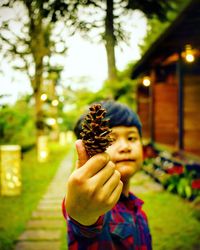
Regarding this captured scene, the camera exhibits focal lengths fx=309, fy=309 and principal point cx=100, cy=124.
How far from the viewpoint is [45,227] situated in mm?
5227

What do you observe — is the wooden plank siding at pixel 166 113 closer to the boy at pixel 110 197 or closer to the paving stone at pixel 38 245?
the paving stone at pixel 38 245

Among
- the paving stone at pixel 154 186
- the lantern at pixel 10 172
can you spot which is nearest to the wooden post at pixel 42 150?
the lantern at pixel 10 172

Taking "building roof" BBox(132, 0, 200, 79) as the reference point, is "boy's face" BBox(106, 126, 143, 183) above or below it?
below

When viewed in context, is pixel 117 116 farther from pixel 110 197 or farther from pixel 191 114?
pixel 191 114

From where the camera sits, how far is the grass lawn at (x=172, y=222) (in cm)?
451

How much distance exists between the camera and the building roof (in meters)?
5.79

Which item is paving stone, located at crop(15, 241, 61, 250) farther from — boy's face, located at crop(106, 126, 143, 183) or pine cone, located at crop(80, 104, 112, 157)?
pine cone, located at crop(80, 104, 112, 157)

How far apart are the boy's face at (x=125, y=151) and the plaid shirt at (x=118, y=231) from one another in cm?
21

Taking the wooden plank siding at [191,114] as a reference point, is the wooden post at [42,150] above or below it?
below

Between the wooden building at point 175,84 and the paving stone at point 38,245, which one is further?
the wooden building at point 175,84

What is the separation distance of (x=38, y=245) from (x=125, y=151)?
3.16 meters

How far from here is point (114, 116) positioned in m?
2.01

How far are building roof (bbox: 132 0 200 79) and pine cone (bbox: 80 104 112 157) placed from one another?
16.1ft

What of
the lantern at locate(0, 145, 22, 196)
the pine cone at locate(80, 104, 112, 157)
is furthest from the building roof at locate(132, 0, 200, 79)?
the pine cone at locate(80, 104, 112, 157)
